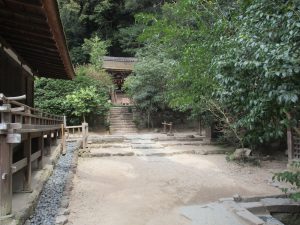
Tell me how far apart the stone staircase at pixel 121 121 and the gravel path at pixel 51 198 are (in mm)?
11763

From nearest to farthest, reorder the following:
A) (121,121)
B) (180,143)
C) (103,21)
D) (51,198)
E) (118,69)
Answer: (51,198) → (180,143) → (121,121) → (118,69) → (103,21)

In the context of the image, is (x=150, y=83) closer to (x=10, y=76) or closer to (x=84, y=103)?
(x=84, y=103)

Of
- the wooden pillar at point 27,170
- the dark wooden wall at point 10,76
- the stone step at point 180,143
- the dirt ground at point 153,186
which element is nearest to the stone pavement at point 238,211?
the dirt ground at point 153,186

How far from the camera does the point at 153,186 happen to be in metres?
8.35

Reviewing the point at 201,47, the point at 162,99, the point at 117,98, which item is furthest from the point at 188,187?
the point at 117,98

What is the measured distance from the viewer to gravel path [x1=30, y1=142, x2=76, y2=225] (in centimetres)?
525

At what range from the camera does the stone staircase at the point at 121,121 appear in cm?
2250

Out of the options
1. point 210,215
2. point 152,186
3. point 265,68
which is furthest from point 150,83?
point 265,68

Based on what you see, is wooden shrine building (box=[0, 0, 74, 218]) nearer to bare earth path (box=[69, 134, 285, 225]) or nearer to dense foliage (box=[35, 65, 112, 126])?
bare earth path (box=[69, 134, 285, 225])

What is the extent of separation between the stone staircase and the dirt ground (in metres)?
9.20

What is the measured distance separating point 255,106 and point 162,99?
17868 mm

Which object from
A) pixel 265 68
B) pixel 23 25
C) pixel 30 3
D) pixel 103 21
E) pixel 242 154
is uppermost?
pixel 103 21

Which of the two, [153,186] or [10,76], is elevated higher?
[10,76]

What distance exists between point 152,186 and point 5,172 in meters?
4.72
